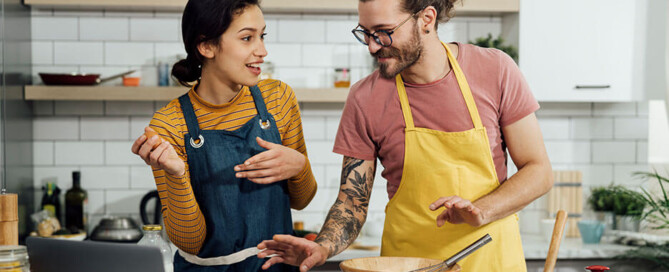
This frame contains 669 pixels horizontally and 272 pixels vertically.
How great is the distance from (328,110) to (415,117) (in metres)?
1.91

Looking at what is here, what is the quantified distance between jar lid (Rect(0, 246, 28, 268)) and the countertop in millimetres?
2121

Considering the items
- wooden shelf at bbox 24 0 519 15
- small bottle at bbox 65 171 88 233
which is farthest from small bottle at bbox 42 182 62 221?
wooden shelf at bbox 24 0 519 15

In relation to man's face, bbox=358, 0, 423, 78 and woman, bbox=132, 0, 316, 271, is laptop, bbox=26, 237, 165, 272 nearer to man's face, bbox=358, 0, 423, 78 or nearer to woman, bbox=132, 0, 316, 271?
woman, bbox=132, 0, 316, 271

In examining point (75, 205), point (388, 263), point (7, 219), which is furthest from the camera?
point (75, 205)

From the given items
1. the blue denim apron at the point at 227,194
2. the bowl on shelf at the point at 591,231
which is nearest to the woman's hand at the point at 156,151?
the blue denim apron at the point at 227,194

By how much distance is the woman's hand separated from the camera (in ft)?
4.57

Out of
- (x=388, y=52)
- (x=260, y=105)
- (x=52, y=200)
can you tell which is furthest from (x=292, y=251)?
(x=52, y=200)

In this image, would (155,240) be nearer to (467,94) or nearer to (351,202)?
(351,202)

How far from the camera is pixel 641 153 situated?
380 cm

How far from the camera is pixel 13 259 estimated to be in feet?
3.48

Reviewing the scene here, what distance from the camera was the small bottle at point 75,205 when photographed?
3.41 metres

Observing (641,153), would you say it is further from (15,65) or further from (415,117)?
(15,65)

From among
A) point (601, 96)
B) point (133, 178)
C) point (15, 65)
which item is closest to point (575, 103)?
point (601, 96)

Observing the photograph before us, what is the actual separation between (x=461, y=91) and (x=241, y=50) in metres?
0.59
